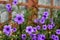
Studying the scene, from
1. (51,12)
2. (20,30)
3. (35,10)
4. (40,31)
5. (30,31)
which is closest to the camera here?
(30,31)

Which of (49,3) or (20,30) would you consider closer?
(20,30)

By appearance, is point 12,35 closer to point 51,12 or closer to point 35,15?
point 35,15

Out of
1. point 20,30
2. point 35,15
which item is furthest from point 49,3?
point 20,30

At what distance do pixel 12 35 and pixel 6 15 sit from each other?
1143 millimetres

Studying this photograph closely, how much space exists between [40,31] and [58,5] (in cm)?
113

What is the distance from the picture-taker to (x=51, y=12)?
160 inches

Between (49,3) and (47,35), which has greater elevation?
(49,3)

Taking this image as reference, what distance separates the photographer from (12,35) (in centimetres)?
278

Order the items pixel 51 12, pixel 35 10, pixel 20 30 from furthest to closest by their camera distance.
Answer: pixel 51 12 < pixel 35 10 < pixel 20 30

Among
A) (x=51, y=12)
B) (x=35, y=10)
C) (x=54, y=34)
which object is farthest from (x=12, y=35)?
(x=51, y=12)

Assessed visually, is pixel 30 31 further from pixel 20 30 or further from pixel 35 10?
pixel 35 10

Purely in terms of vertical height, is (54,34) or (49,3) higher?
(49,3)

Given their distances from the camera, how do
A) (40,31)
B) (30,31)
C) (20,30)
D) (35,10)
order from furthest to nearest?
(35,10), (40,31), (20,30), (30,31)

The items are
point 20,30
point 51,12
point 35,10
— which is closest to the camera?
point 20,30
